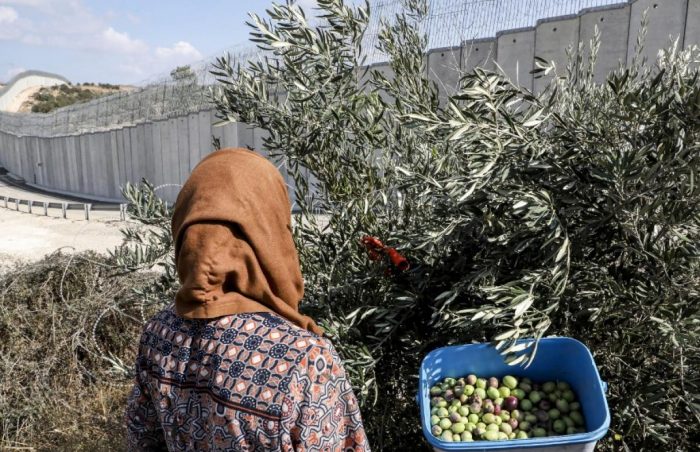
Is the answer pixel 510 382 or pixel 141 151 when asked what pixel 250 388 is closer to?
pixel 510 382

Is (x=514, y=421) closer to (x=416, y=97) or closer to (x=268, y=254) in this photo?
(x=268, y=254)

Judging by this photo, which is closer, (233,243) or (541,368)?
(233,243)

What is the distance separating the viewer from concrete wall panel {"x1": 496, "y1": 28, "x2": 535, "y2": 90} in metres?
14.8

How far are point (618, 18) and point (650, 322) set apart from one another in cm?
1194

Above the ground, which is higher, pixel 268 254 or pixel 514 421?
pixel 268 254

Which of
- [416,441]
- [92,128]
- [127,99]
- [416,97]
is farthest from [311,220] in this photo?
[92,128]

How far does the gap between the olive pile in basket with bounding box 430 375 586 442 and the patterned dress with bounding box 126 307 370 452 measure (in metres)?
0.52

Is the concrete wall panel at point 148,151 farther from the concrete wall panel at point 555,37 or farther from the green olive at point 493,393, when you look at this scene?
the green olive at point 493,393

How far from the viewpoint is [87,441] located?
5016 millimetres

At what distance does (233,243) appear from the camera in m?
1.85

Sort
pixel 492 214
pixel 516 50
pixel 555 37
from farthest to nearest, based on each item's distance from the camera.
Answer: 1. pixel 516 50
2. pixel 555 37
3. pixel 492 214

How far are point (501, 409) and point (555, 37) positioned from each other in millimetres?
13223

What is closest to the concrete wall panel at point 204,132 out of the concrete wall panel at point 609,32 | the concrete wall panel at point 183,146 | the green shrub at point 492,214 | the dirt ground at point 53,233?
the concrete wall panel at point 183,146

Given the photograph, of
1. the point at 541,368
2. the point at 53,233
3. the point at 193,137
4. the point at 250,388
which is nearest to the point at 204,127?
the point at 193,137
